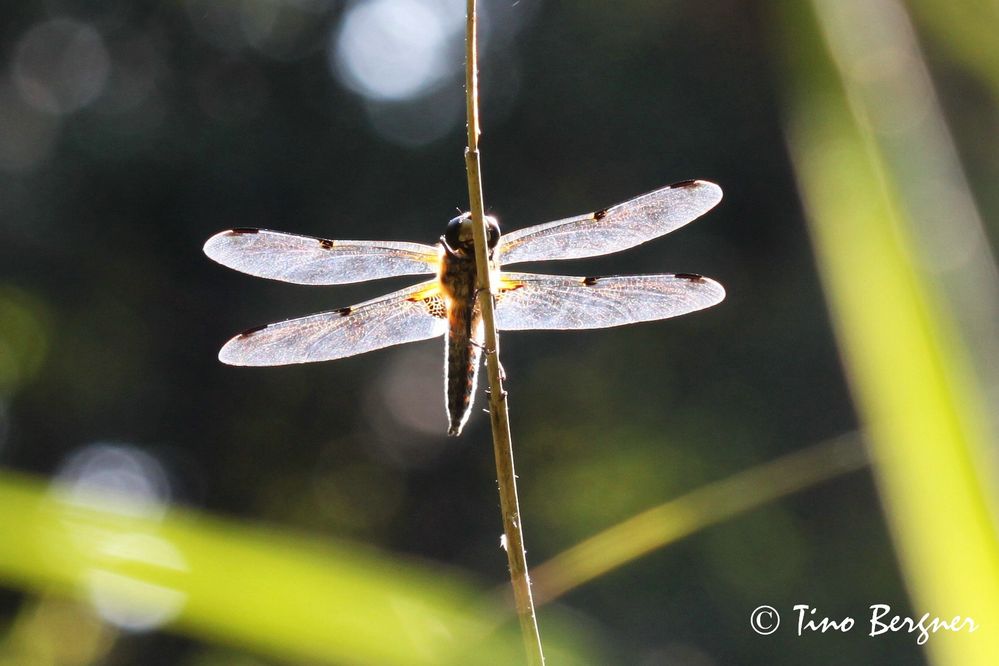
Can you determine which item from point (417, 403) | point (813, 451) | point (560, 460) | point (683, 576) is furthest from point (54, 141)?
point (813, 451)

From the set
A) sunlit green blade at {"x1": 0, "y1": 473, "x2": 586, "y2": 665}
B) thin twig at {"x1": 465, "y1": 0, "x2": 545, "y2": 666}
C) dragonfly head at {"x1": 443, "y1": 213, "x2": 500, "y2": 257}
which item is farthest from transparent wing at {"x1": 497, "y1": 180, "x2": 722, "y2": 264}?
sunlit green blade at {"x1": 0, "y1": 473, "x2": 586, "y2": 665}

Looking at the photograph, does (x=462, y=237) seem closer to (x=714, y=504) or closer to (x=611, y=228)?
(x=611, y=228)

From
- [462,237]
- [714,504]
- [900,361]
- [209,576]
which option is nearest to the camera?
[900,361]

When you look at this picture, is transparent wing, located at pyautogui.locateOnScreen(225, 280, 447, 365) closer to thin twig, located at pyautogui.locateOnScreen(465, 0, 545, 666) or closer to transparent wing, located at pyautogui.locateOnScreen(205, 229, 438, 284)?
transparent wing, located at pyautogui.locateOnScreen(205, 229, 438, 284)

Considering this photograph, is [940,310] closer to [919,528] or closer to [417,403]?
[919,528]

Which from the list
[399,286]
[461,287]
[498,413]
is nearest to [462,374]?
[461,287]

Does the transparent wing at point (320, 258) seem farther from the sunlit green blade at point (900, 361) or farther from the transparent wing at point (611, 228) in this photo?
the sunlit green blade at point (900, 361)

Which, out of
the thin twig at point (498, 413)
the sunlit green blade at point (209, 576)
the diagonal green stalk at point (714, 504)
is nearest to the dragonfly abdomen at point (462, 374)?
the thin twig at point (498, 413)
